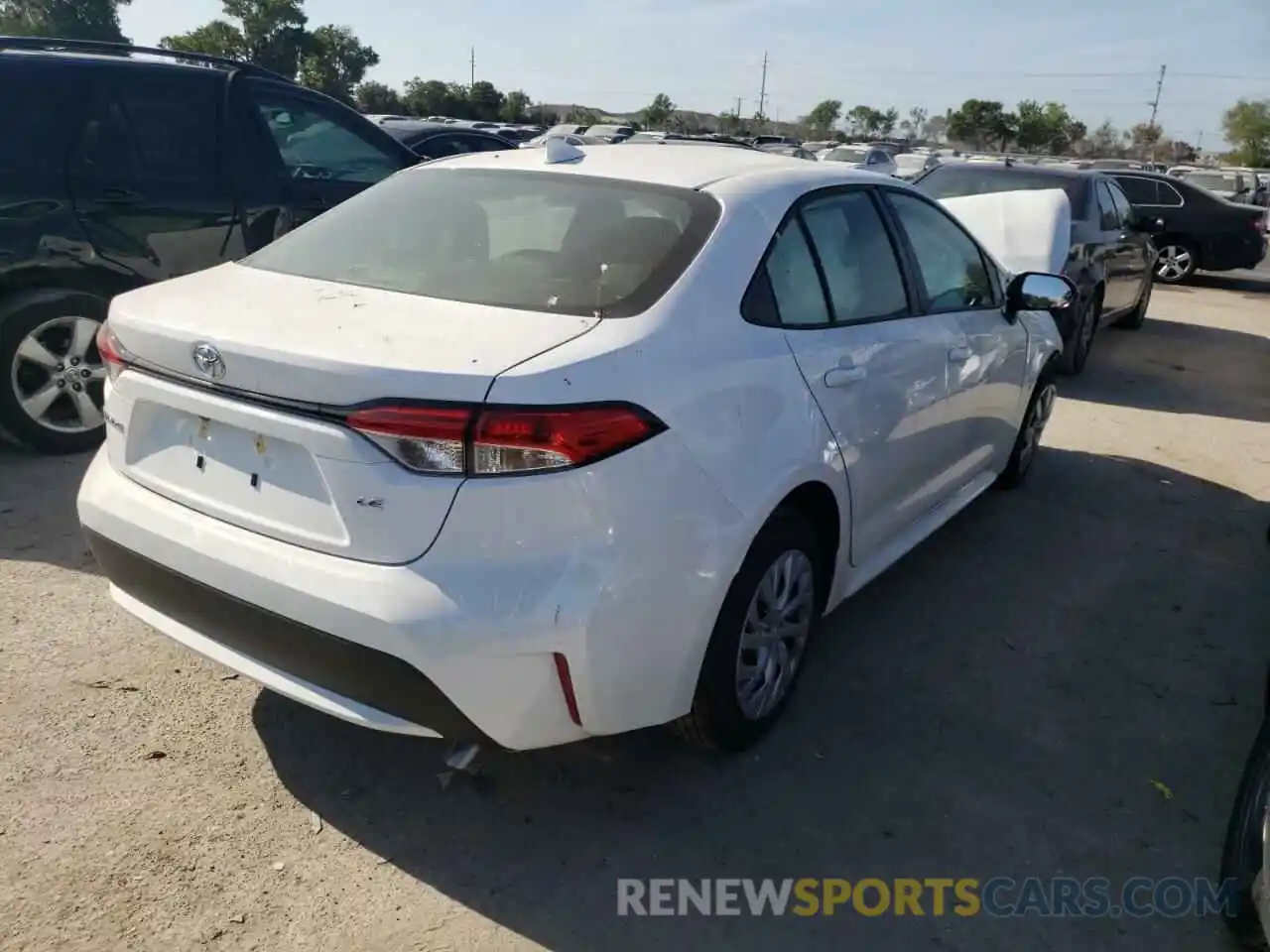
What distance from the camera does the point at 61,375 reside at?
16.5 ft

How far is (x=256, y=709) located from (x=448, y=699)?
48.3 inches

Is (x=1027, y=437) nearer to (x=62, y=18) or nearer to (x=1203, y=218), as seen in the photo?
(x=1203, y=218)

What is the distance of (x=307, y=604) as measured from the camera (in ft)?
7.45

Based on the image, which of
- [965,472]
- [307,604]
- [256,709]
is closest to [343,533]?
[307,604]

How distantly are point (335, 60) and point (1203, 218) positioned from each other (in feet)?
229

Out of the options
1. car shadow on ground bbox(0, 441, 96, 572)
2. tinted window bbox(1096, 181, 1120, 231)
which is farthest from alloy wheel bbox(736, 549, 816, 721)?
tinted window bbox(1096, 181, 1120, 231)

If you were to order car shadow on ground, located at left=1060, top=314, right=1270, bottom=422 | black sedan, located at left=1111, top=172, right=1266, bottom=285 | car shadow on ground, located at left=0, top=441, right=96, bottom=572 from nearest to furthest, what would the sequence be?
1. car shadow on ground, located at left=0, top=441, right=96, bottom=572
2. car shadow on ground, located at left=1060, top=314, right=1270, bottom=422
3. black sedan, located at left=1111, top=172, right=1266, bottom=285

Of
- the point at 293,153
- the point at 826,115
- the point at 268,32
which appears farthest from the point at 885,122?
the point at 293,153

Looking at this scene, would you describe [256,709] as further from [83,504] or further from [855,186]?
[855,186]

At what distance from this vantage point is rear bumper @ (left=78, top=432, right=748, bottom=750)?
218cm

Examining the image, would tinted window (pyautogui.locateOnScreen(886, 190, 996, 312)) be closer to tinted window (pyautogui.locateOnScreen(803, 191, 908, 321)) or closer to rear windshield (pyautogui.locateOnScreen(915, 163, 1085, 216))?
tinted window (pyautogui.locateOnScreen(803, 191, 908, 321))

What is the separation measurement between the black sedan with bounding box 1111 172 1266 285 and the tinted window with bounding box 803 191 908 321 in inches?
502

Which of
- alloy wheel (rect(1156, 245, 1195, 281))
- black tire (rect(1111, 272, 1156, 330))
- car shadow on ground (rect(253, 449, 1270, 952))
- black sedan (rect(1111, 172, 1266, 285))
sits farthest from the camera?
alloy wheel (rect(1156, 245, 1195, 281))

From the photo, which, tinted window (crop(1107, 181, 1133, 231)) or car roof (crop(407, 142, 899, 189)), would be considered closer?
car roof (crop(407, 142, 899, 189))
